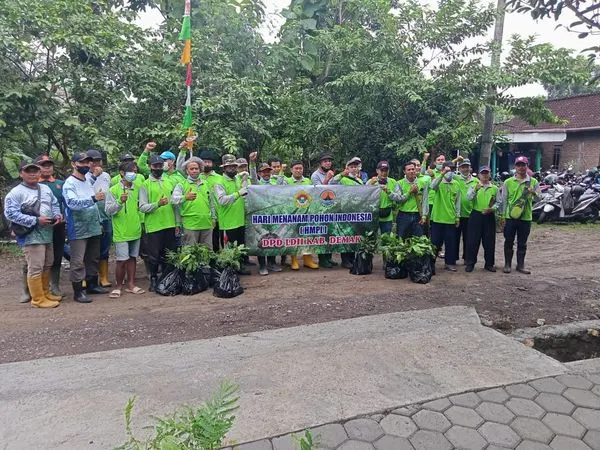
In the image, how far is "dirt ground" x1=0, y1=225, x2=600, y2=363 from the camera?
15.0ft

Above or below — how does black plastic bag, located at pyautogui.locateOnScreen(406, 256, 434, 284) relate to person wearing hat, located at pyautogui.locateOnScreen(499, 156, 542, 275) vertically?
below

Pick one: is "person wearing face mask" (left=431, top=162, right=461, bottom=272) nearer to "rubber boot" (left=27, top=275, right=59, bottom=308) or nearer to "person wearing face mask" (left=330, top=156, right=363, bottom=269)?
"person wearing face mask" (left=330, top=156, right=363, bottom=269)

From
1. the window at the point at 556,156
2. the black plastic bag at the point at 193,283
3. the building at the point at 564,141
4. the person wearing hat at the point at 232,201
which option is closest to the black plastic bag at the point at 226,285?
the black plastic bag at the point at 193,283

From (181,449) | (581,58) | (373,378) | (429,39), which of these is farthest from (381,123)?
(181,449)

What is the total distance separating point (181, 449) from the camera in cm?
193

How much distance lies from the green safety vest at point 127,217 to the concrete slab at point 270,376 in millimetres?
1994

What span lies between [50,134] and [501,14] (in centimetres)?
956

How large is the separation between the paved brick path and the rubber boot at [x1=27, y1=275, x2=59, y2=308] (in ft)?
12.2

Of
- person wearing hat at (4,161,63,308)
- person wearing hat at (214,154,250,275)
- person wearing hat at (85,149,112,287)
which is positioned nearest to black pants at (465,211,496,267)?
person wearing hat at (214,154,250,275)

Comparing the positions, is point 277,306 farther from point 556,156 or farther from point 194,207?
point 556,156

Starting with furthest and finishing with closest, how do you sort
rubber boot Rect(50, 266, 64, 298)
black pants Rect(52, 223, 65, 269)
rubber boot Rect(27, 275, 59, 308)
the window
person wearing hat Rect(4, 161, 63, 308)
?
the window, rubber boot Rect(50, 266, 64, 298), black pants Rect(52, 223, 65, 269), rubber boot Rect(27, 275, 59, 308), person wearing hat Rect(4, 161, 63, 308)

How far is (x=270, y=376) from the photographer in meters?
3.60

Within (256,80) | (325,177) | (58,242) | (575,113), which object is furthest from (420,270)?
(575,113)

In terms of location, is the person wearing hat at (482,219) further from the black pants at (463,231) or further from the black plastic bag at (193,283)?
the black plastic bag at (193,283)
